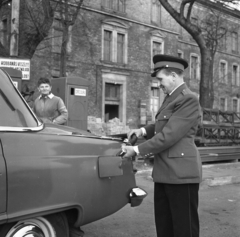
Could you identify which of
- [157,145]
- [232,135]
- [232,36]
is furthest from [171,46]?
[157,145]

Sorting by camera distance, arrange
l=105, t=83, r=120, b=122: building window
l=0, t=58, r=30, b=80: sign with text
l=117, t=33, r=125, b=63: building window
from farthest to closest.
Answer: l=117, t=33, r=125, b=63: building window < l=105, t=83, r=120, b=122: building window < l=0, t=58, r=30, b=80: sign with text

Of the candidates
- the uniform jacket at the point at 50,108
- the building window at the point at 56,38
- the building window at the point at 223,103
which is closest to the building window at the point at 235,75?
the building window at the point at 223,103

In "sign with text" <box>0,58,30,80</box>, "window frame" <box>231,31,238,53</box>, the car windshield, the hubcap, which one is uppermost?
"window frame" <box>231,31,238,53</box>

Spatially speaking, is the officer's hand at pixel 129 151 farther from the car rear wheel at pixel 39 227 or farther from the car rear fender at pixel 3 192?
the car rear fender at pixel 3 192

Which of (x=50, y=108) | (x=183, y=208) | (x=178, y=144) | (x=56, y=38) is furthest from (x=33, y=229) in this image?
(x=56, y=38)

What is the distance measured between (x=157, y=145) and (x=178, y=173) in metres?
0.29

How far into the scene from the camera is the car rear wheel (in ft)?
7.97

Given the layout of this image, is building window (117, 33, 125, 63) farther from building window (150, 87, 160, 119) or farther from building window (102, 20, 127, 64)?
building window (150, 87, 160, 119)

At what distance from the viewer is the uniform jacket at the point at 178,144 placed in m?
2.78

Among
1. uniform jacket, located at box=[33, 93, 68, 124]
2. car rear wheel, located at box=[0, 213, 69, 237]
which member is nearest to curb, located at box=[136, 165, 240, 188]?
uniform jacket, located at box=[33, 93, 68, 124]

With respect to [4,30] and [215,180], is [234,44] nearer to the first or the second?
[4,30]

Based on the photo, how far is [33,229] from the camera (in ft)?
8.35

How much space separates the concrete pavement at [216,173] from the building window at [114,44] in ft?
51.8

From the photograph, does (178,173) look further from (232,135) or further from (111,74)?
(111,74)
